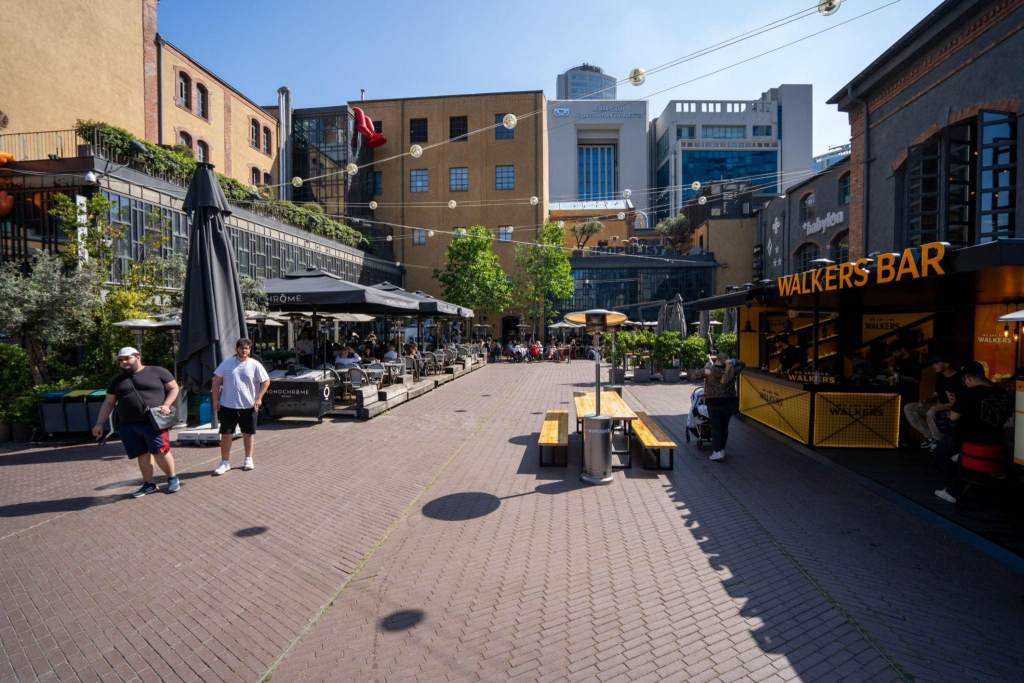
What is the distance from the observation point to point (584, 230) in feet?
166

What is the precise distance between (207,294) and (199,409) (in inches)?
111

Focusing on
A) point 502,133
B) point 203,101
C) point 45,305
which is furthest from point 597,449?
point 502,133

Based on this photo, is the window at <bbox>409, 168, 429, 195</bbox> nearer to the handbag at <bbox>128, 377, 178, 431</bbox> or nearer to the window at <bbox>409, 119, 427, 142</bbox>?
the window at <bbox>409, 119, 427, 142</bbox>

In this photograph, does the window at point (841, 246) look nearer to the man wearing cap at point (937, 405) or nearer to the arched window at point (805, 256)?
the arched window at point (805, 256)

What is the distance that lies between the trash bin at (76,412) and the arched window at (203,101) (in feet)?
78.2

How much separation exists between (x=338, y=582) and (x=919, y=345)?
1096cm

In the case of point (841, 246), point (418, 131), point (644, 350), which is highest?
point (418, 131)

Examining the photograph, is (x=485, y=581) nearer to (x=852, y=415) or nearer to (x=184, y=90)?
(x=852, y=415)

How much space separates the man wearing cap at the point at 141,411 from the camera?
5.62 metres

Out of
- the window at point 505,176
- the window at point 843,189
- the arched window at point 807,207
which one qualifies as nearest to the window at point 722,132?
the window at point 505,176

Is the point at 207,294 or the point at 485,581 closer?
the point at 485,581

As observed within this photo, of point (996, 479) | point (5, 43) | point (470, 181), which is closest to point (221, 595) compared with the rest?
point (996, 479)

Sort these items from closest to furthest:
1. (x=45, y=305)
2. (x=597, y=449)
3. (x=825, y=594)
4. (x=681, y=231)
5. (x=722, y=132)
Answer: (x=825, y=594) → (x=597, y=449) → (x=45, y=305) → (x=681, y=231) → (x=722, y=132)

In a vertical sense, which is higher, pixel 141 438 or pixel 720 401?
pixel 720 401
